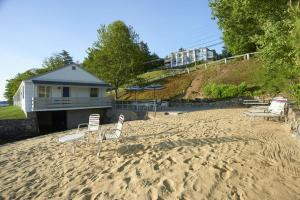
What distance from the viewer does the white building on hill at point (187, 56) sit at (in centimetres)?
7844

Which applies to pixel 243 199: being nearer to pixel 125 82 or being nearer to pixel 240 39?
pixel 240 39

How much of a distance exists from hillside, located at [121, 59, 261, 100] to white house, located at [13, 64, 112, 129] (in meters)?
13.3

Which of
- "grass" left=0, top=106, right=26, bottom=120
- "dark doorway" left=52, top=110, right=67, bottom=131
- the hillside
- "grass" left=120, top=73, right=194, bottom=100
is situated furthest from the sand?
"grass" left=120, top=73, right=194, bottom=100

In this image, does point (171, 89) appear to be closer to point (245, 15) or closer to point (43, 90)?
point (43, 90)

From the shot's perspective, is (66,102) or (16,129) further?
(66,102)

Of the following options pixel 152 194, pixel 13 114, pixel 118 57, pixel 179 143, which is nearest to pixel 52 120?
pixel 13 114

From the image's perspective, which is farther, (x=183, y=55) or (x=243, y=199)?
(x=183, y=55)

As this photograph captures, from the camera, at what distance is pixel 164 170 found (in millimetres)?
5262

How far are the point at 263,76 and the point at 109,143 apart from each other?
1763 cm

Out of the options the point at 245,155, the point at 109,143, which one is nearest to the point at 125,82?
the point at 109,143

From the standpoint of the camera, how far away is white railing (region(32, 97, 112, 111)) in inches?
757

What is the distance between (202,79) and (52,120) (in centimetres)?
2234

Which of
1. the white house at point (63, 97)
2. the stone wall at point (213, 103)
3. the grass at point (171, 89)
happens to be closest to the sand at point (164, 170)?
the white house at point (63, 97)

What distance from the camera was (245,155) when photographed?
6043 millimetres
